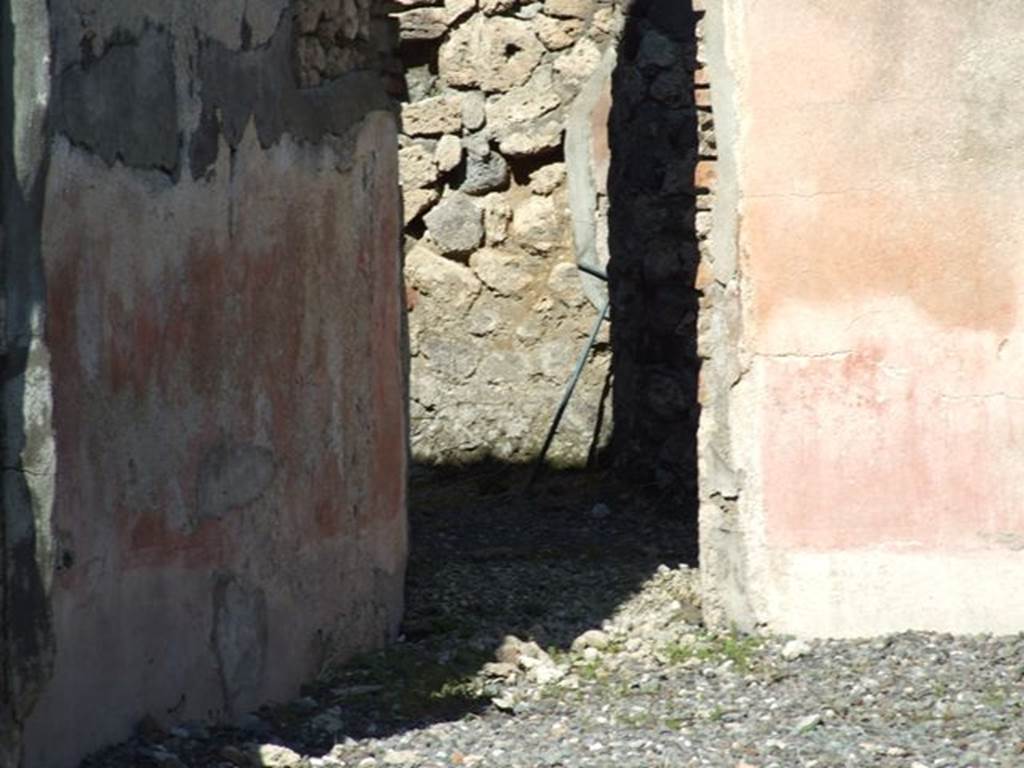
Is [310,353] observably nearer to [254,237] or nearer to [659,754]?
[254,237]

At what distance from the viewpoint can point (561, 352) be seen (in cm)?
973

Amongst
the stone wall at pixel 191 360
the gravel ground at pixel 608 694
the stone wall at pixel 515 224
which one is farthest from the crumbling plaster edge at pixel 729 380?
the stone wall at pixel 515 224

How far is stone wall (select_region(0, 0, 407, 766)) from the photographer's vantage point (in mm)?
3812

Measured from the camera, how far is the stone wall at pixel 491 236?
9688 mm

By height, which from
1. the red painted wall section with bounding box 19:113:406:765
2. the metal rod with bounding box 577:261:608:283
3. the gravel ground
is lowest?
the gravel ground

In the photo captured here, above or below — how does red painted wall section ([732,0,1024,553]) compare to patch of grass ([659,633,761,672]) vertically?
above

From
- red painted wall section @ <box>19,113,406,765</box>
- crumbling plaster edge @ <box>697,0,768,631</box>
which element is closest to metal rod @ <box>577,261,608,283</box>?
red painted wall section @ <box>19,113,406,765</box>

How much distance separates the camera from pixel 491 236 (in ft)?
32.1

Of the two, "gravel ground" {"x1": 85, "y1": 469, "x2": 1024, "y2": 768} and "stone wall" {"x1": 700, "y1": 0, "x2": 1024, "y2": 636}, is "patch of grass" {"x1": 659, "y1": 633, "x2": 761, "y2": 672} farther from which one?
"stone wall" {"x1": 700, "y1": 0, "x2": 1024, "y2": 636}

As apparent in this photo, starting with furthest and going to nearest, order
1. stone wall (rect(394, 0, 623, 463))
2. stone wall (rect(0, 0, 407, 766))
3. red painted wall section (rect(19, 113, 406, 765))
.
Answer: stone wall (rect(394, 0, 623, 463)) < red painted wall section (rect(19, 113, 406, 765)) < stone wall (rect(0, 0, 407, 766))

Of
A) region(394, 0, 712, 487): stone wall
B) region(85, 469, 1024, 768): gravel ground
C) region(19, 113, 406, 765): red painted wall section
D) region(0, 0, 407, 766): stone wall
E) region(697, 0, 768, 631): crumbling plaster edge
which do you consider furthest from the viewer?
region(394, 0, 712, 487): stone wall

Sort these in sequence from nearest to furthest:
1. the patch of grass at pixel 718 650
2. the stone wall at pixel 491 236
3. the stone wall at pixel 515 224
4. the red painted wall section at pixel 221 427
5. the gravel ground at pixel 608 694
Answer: the red painted wall section at pixel 221 427 < the gravel ground at pixel 608 694 < the patch of grass at pixel 718 650 < the stone wall at pixel 515 224 < the stone wall at pixel 491 236

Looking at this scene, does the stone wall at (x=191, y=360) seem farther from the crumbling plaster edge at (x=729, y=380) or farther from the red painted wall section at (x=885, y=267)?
the red painted wall section at (x=885, y=267)

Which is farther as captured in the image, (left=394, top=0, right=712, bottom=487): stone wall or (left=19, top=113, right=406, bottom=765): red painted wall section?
(left=394, top=0, right=712, bottom=487): stone wall
